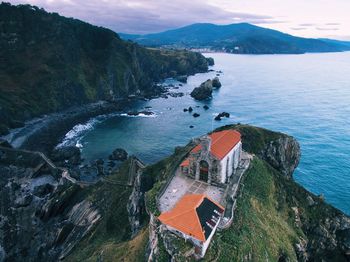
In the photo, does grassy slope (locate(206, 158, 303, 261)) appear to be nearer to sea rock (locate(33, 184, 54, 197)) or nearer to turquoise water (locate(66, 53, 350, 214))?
turquoise water (locate(66, 53, 350, 214))

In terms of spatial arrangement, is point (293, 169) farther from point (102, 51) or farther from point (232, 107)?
point (102, 51)

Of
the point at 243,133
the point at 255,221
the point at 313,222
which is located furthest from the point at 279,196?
the point at 243,133

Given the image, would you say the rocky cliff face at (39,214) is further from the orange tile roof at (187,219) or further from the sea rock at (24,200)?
the orange tile roof at (187,219)

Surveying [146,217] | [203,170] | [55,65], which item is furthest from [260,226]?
A: [55,65]

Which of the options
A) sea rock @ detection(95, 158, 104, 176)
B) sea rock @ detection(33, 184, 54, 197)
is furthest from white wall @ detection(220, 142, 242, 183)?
sea rock @ detection(95, 158, 104, 176)

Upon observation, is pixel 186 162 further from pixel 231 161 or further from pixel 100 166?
pixel 100 166
